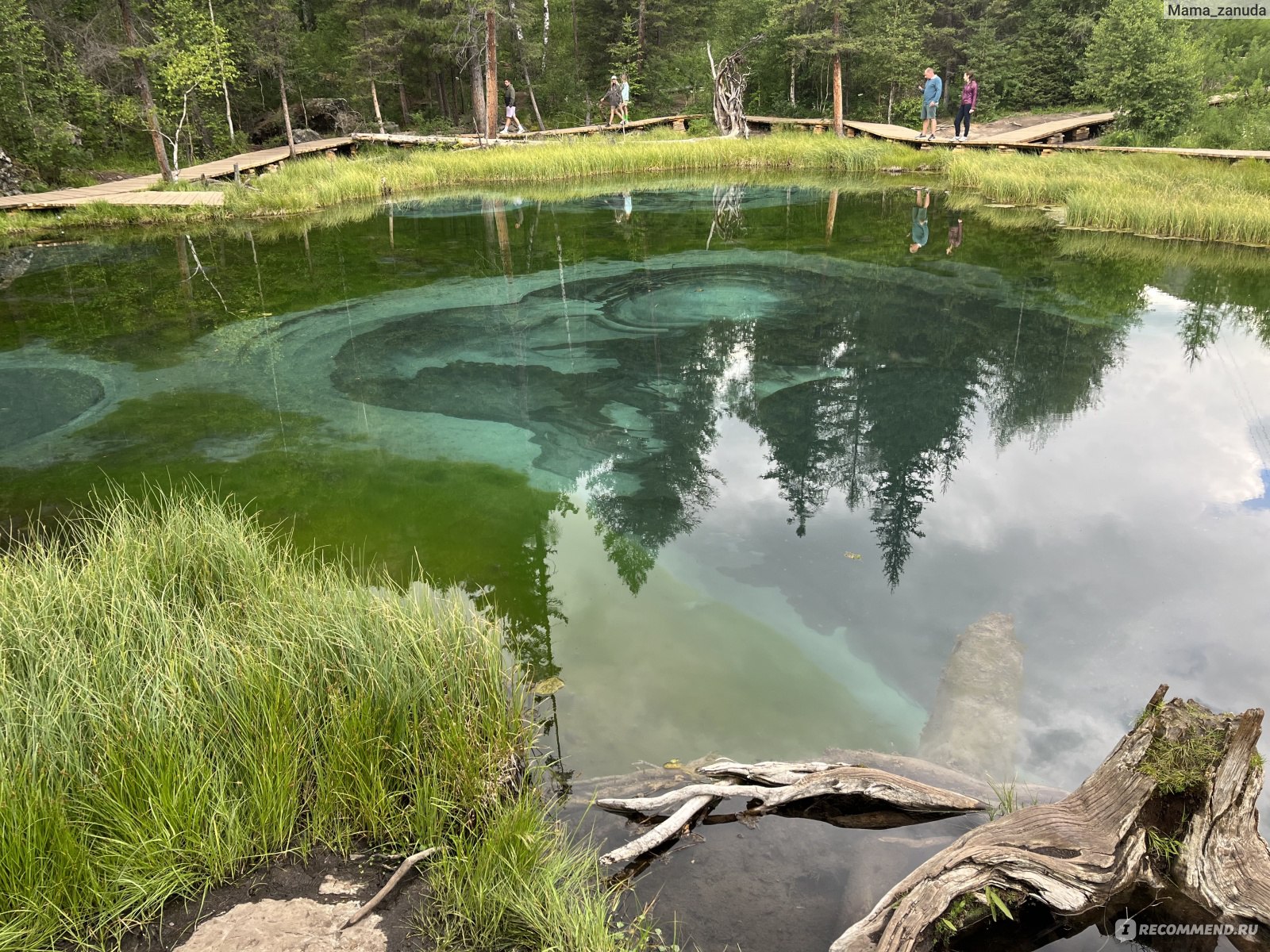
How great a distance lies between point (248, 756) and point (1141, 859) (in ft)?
7.64

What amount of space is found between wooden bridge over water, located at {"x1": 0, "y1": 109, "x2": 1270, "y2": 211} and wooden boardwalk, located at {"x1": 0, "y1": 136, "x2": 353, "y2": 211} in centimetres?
1

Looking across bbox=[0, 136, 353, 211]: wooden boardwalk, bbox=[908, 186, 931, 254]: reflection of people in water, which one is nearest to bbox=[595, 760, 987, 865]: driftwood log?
bbox=[908, 186, 931, 254]: reflection of people in water

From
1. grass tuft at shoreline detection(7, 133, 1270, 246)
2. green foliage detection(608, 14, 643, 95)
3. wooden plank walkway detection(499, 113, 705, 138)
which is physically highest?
green foliage detection(608, 14, 643, 95)

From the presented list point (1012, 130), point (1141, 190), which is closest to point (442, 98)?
point (1012, 130)

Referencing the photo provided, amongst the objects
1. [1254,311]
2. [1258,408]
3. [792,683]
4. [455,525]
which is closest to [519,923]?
[792,683]

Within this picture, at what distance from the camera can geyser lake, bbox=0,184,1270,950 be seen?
11.1ft

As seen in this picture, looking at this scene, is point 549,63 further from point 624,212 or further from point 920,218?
point 920,218

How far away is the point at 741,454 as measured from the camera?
5426mm

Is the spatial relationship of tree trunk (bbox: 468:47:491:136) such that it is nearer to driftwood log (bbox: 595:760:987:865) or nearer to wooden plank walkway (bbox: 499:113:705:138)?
wooden plank walkway (bbox: 499:113:705:138)

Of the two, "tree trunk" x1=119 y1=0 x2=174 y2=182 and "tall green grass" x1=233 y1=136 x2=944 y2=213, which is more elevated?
"tree trunk" x1=119 y1=0 x2=174 y2=182

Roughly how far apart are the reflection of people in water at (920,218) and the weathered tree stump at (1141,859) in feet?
29.1

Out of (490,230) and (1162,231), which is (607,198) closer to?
(490,230)

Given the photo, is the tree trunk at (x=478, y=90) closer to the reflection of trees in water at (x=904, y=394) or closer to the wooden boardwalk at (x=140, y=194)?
the wooden boardwalk at (x=140, y=194)

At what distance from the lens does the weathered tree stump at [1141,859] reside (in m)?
2.02
